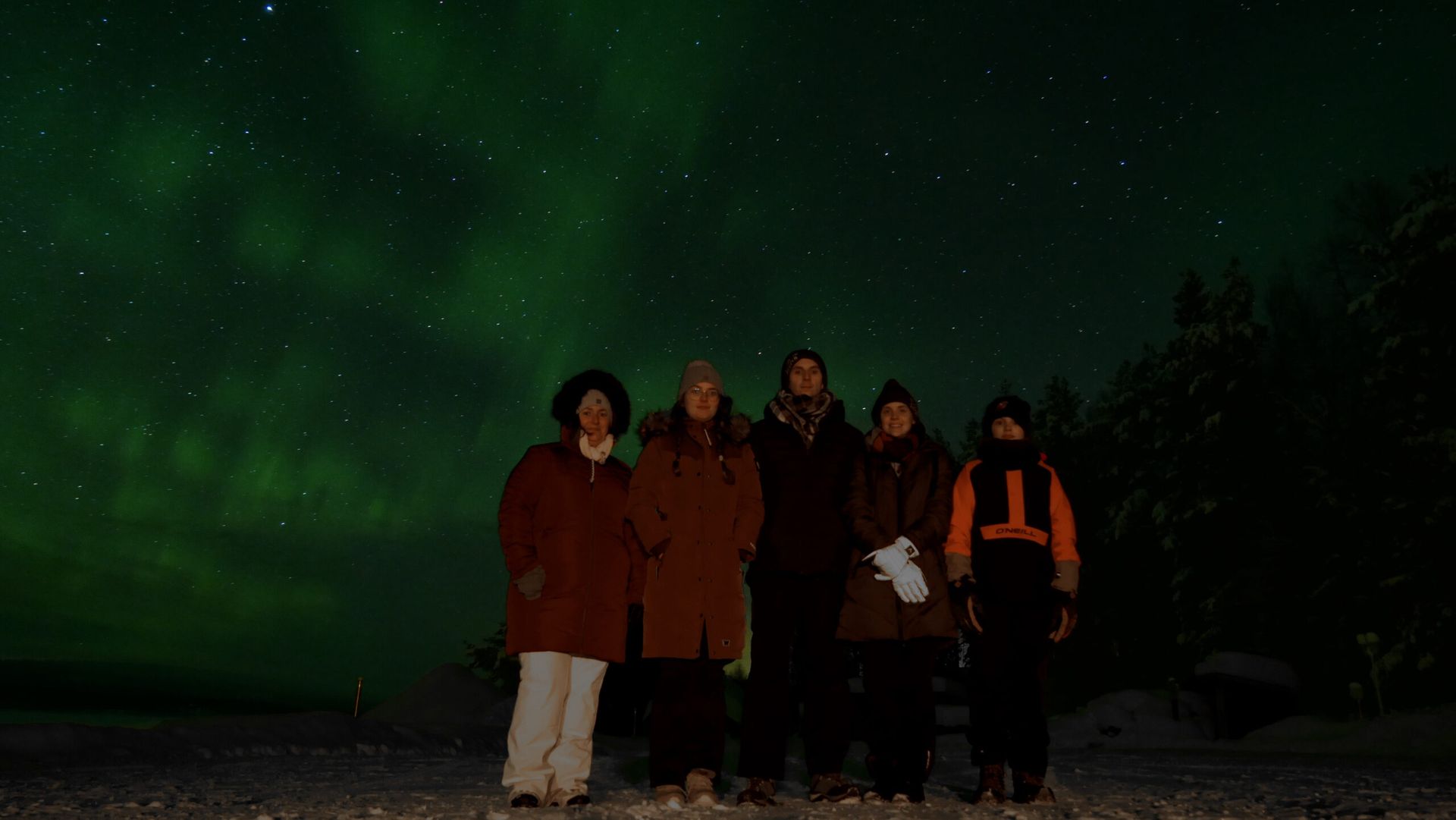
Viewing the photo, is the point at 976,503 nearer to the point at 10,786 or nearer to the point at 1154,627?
the point at 10,786

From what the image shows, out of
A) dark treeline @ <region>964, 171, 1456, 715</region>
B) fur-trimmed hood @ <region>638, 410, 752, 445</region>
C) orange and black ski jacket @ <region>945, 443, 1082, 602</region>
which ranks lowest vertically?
orange and black ski jacket @ <region>945, 443, 1082, 602</region>

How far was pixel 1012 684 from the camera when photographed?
5.37m

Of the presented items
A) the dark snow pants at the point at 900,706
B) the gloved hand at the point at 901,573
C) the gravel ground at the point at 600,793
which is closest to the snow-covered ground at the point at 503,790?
the gravel ground at the point at 600,793

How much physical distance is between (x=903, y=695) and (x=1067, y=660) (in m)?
30.1

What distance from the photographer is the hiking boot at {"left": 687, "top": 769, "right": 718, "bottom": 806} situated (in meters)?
4.89

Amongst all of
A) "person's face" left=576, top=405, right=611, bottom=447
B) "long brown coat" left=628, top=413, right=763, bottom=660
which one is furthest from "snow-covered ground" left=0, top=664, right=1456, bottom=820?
"person's face" left=576, top=405, right=611, bottom=447

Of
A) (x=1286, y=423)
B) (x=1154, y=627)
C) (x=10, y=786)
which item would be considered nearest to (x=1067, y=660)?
(x=1154, y=627)

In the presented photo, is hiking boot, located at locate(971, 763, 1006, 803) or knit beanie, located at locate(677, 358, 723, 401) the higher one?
knit beanie, located at locate(677, 358, 723, 401)

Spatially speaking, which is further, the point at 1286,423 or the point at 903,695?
the point at 1286,423

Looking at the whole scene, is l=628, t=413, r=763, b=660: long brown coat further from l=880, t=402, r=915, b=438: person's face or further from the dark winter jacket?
l=880, t=402, r=915, b=438: person's face

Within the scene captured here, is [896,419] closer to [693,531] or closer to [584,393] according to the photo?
[693,531]

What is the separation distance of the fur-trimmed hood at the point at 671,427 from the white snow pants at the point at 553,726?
1.27 meters

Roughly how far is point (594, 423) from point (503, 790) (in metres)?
2.38

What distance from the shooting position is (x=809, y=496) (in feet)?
17.9
